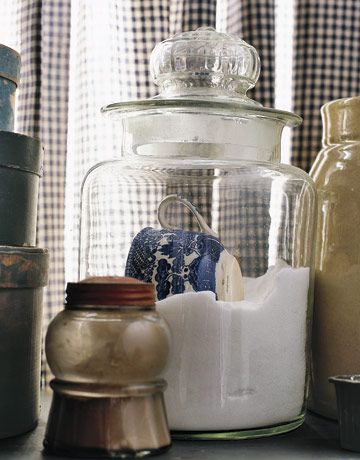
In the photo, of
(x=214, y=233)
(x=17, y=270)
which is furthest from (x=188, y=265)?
(x=17, y=270)

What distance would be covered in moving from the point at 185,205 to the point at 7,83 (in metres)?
0.21

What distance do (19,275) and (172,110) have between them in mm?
221

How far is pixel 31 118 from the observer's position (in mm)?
1215

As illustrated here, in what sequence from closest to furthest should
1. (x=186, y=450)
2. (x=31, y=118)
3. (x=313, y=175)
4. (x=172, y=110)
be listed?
1. (x=186, y=450)
2. (x=172, y=110)
3. (x=313, y=175)
4. (x=31, y=118)

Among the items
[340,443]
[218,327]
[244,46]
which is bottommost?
[340,443]

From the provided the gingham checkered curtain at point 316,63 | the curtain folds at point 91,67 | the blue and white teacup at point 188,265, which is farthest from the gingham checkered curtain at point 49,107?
the blue and white teacup at point 188,265

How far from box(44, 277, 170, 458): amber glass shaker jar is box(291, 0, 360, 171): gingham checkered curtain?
0.66 m

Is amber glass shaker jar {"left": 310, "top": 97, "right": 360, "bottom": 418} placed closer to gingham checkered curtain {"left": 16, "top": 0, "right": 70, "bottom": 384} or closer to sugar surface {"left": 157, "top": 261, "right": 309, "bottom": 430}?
sugar surface {"left": 157, "top": 261, "right": 309, "bottom": 430}

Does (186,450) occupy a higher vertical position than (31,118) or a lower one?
lower

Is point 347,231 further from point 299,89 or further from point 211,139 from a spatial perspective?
point 299,89

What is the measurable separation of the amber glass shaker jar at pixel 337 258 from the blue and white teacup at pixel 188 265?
15cm

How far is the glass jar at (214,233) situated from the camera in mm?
761

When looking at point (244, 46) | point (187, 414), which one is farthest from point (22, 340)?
point (244, 46)

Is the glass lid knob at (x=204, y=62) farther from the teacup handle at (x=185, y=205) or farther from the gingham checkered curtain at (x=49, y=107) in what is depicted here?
the gingham checkered curtain at (x=49, y=107)
